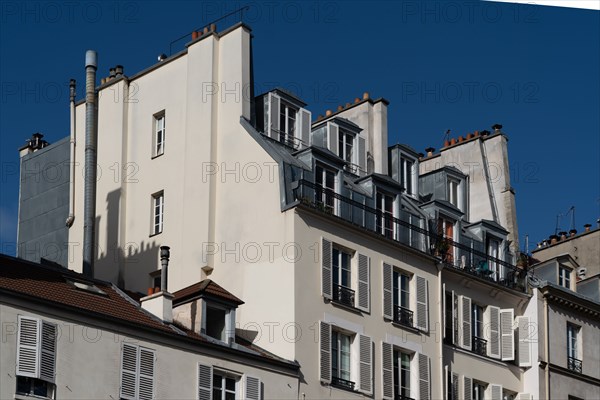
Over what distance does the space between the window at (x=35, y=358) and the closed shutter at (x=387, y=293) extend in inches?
445

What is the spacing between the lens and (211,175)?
131 feet

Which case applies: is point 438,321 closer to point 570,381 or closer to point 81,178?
point 570,381

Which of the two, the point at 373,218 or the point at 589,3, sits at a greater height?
the point at 373,218

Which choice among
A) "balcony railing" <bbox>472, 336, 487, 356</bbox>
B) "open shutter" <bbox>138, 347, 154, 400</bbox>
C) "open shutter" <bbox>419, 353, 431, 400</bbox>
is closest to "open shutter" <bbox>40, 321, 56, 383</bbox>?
"open shutter" <bbox>138, 347, 154, 400</bbox>

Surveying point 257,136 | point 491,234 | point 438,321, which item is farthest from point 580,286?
point 257,136

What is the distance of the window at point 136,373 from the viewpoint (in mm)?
31281

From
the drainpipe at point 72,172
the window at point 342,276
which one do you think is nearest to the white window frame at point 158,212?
the drainpipe at point 72,172

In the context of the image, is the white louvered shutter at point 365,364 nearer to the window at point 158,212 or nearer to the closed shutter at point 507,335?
the closed shutter at point 507,335

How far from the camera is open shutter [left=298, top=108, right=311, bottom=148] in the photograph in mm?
42031

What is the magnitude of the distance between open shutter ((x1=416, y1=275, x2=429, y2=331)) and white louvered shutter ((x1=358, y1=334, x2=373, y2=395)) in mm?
2533

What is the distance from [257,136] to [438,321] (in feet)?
23.5

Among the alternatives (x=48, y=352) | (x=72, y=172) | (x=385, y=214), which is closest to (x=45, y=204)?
(x=72, y=172)

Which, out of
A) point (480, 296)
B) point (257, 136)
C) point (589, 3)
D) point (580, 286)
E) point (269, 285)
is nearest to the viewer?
point (589, 3)

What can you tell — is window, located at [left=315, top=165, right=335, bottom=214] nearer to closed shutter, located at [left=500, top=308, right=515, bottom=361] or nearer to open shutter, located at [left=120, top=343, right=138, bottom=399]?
closed shutter, located at [left=500, top=308, right=515, bottom=361]
